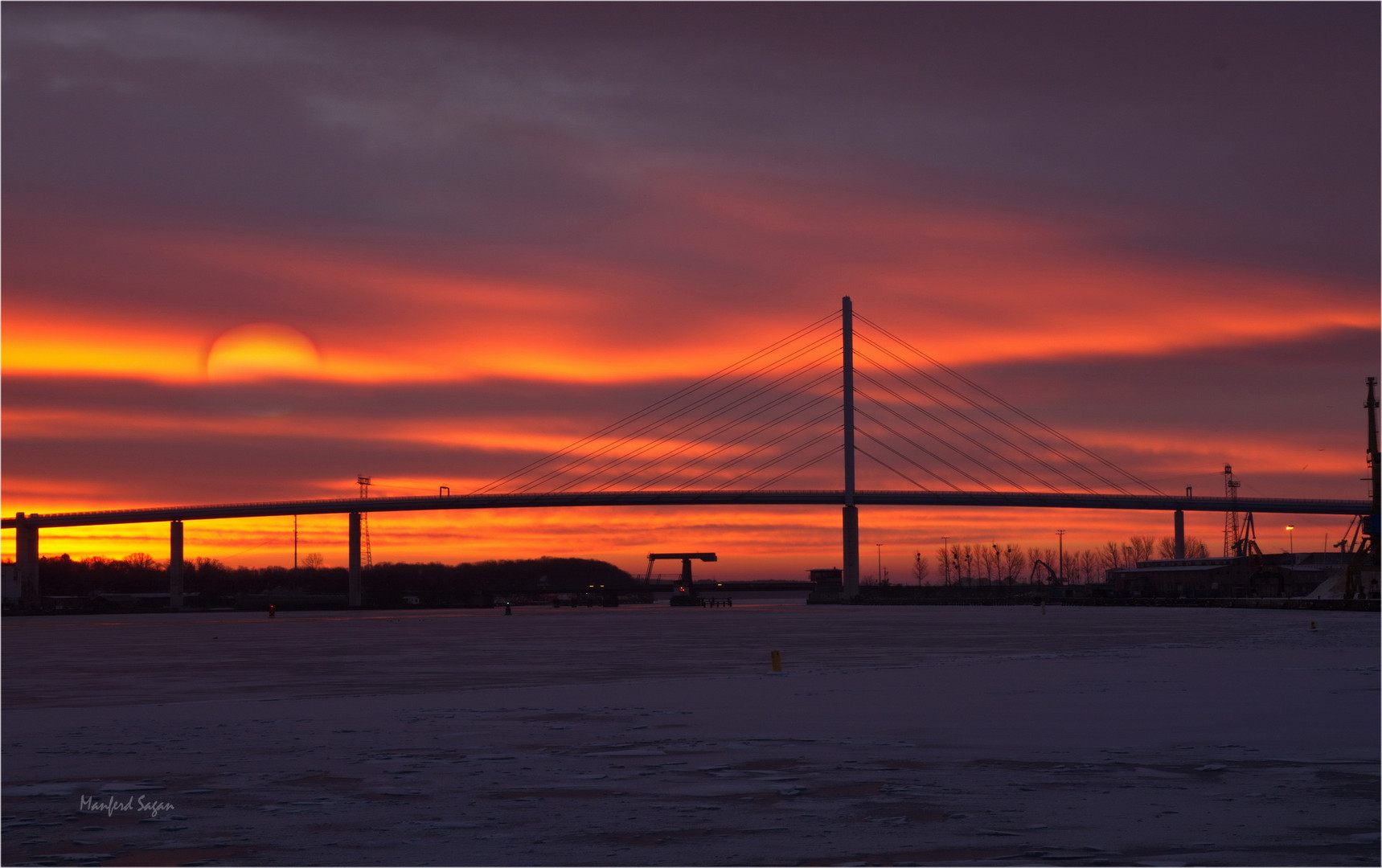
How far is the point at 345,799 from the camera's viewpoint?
11.4 metres

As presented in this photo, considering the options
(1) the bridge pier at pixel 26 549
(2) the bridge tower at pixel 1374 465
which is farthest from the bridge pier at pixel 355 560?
(2) the bridge tower at pixel 1374 465

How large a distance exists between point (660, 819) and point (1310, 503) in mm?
149145

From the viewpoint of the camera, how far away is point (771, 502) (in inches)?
5384

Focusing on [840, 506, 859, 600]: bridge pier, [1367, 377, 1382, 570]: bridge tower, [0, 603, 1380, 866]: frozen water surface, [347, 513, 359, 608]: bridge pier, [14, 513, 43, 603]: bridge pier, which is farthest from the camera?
[14, 513, 43, 603]: bridge pier

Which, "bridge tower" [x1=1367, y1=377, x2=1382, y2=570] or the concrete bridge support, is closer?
"bridge tower" [x1=1367, y1=377, x2=1382, y2=570]

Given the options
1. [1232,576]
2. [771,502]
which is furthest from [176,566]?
[1232,576]

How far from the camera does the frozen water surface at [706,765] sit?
31.4 feet

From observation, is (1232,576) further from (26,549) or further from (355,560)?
(26,549)

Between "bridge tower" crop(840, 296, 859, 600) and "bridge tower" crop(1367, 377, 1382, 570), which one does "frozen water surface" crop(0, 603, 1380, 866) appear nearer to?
"bridge tower" crop(1367, 377, 1382, 570)

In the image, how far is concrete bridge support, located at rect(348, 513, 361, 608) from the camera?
139750mm

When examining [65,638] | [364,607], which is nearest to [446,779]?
[65,638]

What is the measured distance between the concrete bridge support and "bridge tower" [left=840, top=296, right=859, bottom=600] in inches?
2066

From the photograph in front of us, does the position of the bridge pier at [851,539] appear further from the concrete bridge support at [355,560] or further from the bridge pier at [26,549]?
the bridge pier at [26,549]

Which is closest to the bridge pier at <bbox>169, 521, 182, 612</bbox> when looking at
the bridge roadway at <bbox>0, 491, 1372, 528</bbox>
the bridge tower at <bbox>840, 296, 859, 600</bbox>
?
the bridge roadway at <bbox>0, 491, 1372, 528</bbox>
